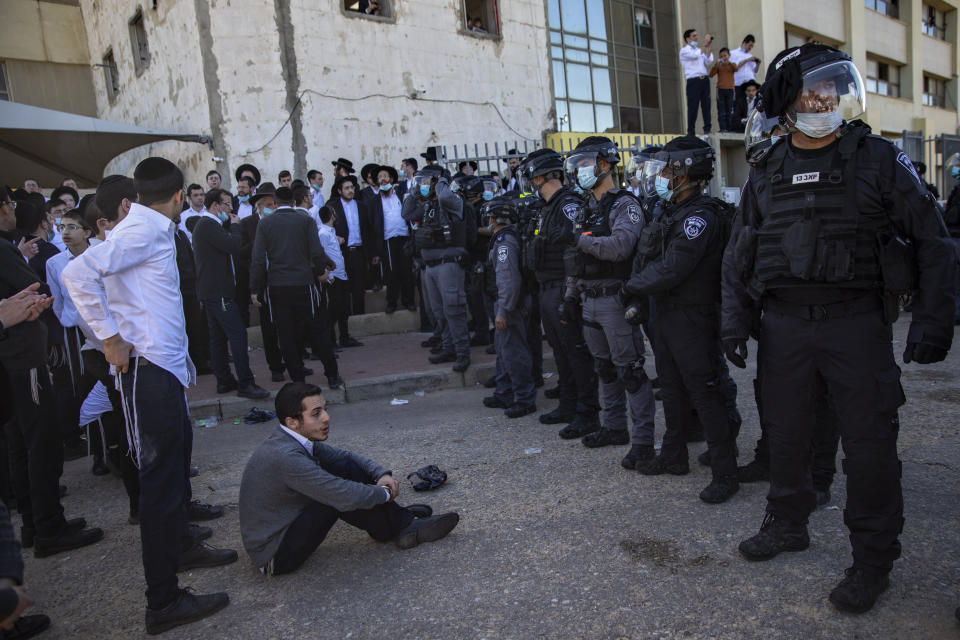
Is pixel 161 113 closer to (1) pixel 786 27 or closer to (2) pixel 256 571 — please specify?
(2) pixel 256 571

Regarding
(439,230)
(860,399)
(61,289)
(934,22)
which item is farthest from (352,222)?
(934,22)

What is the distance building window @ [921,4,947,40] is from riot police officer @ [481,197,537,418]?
97.2 feet

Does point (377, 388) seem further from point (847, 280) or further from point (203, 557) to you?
point (847, 280)

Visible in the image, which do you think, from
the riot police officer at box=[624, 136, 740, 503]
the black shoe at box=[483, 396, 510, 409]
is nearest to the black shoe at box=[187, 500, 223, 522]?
the black shoe at box=[483, 396, 510, 409]

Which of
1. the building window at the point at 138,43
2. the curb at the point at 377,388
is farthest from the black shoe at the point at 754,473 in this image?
the building window at the point at 138,43

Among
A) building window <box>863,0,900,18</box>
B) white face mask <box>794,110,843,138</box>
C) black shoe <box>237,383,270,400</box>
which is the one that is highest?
building window <box>863,0,900,18</box>

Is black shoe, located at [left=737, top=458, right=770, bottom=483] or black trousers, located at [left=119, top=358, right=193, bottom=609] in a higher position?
black trousers, located at [left=119, top=358, right=193, bottom=609]

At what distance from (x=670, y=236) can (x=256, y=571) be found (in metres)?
3.02

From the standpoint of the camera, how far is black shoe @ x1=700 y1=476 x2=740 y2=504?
3779 mm

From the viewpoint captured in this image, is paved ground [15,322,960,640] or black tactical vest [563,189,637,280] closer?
paved ground [15,322,960,640]

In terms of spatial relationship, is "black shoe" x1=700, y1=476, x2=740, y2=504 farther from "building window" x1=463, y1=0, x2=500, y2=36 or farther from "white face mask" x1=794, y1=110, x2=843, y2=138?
"building window" x1=463, y1=0, x2=500, y2=36

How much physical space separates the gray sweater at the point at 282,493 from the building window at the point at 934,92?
32520 millimetres

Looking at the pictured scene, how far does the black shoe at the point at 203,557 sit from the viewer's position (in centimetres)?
354

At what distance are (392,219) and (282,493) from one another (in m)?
7.09
